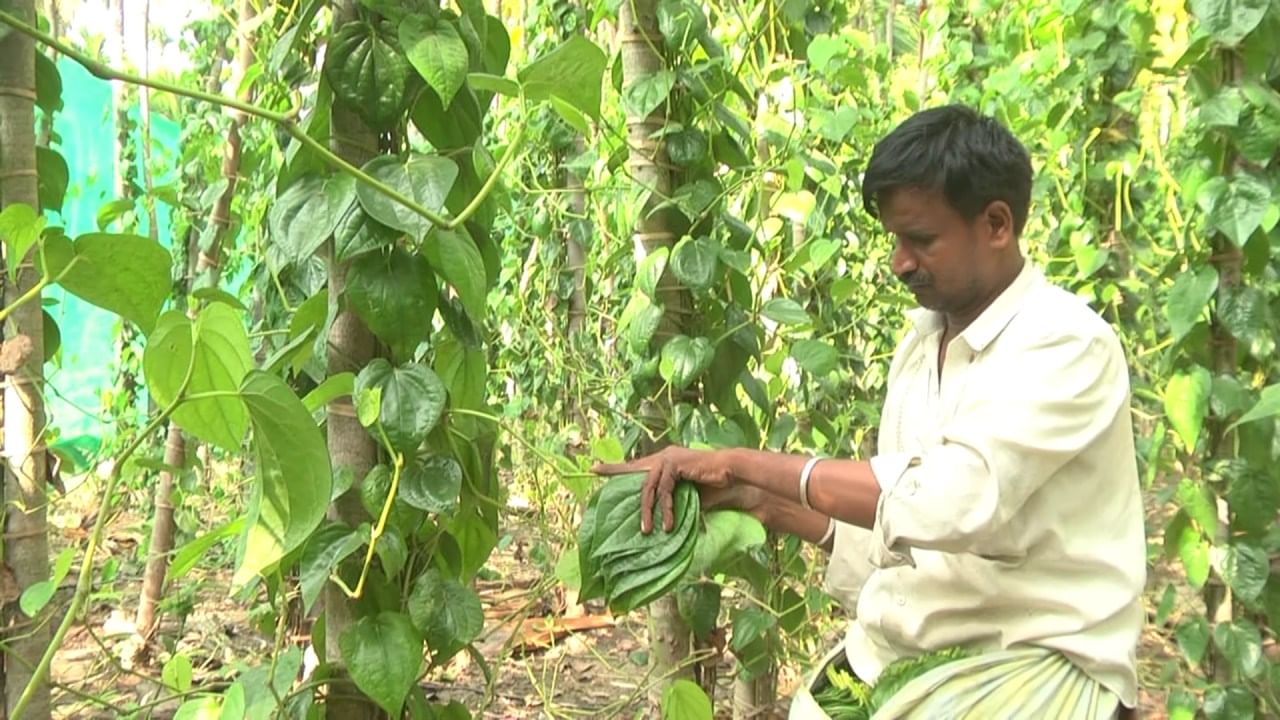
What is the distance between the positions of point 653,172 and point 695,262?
0.50 feet

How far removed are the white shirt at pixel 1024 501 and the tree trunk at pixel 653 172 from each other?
0.40 meters

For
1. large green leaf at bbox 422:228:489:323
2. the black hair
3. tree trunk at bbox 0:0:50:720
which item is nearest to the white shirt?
the black hair

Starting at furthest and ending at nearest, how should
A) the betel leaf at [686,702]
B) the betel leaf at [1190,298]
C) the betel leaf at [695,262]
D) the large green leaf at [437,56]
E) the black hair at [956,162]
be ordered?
the betel leaf at [1190,298], the betel leaf at [695,262], the betel leaf at [686,702], the black hair at [956,162], the large green leaf at [437,56]

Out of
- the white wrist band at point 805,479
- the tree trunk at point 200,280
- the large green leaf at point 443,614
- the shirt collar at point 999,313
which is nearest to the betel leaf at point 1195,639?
the shirt collar at point 999,313

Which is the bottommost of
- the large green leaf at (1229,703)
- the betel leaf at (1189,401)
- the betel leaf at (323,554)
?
the large green leaf at (1229,703)

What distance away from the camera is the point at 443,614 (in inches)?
45.4

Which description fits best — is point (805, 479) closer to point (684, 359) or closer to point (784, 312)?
point (684, 359)

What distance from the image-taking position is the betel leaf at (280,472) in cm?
81

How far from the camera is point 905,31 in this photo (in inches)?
246

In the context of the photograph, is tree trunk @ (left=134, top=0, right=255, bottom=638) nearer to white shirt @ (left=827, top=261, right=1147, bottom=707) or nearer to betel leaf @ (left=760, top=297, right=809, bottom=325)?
betel leaf @ (left=760, top=297, right=809, bottom=325)

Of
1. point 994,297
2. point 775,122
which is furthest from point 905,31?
point 994,297

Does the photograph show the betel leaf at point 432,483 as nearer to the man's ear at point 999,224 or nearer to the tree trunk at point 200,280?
the man's ear at point 999,224

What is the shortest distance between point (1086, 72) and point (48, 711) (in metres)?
2.02

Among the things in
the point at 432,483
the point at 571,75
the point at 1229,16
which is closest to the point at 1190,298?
the point at 1229,16
